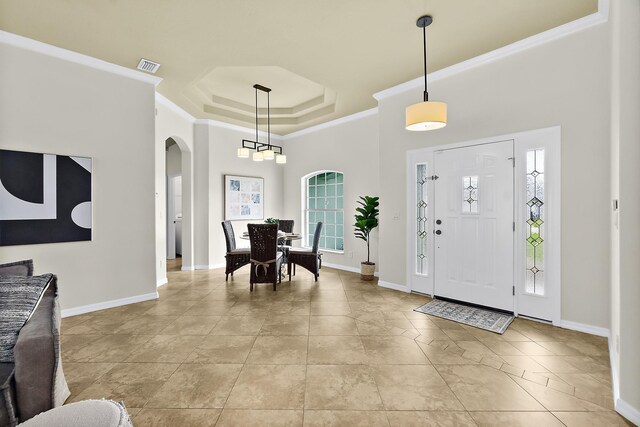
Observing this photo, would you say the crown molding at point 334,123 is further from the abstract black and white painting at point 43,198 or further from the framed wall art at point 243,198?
the abstract black and white painting at point 43,198

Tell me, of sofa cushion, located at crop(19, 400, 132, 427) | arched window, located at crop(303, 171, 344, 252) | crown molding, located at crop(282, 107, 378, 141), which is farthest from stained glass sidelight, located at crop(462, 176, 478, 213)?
sofa cushion, located at crop(19, 400, 132, 427)

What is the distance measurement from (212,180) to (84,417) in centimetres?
529

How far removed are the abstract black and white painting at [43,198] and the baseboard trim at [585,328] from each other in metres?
5.41

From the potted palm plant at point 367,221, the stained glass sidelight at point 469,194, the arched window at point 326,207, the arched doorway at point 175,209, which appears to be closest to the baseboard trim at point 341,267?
the arched window at point 326,207

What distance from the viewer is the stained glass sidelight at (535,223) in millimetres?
3125

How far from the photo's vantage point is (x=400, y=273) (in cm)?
442

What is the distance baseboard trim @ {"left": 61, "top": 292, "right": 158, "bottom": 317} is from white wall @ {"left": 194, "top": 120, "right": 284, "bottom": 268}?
1.92 m

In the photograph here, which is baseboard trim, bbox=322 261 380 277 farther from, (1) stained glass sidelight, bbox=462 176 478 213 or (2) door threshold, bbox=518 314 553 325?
(2) door threshold, bbox=518 314 553 325

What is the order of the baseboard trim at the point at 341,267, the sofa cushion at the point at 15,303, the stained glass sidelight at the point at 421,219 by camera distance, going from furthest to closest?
the baseboard trim at the point at 341,267
the stained glass sidelight at the point at 421,219
the sofa cushion at the point at 15,303

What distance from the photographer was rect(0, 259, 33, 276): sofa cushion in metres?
2.01

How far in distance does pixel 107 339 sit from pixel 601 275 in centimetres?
480

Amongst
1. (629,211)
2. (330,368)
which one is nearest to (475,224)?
(629,211)

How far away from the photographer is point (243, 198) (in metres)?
6.46

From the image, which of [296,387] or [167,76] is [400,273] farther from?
[167,76]
